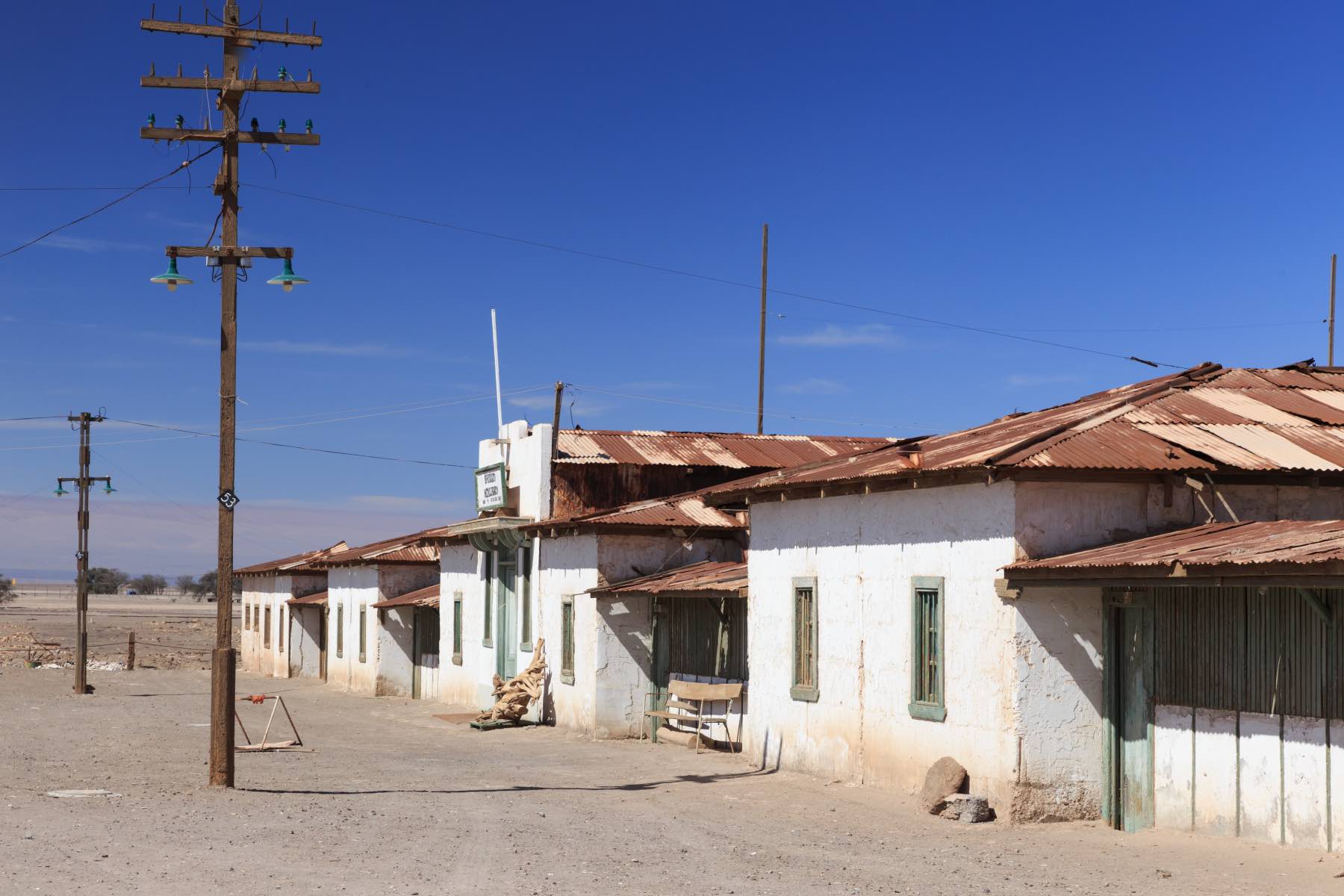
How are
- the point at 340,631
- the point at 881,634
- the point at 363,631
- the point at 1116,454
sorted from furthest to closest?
1. the point at 340,631
2. the point at 363,631
3. the point at 881,634
4. the point at 1116,454

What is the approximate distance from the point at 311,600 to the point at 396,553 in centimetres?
994

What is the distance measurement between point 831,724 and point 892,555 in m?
2.74

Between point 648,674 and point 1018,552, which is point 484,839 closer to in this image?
point 1018,552

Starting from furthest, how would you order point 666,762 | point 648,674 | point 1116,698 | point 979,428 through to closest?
point 648,674 → point 666,762 → point 979,428 → point 1116,698

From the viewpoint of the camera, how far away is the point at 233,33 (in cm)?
1675

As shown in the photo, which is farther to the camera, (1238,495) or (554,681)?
(554,681)

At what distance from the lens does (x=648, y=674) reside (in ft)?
84.1

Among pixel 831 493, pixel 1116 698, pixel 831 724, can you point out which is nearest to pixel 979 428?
pixel 831 493

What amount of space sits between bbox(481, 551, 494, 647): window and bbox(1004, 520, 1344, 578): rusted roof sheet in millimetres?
18858

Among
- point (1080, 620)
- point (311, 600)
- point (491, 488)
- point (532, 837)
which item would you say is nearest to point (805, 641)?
point (1080, 620)

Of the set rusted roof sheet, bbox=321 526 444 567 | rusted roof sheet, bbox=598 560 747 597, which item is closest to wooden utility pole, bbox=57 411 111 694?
rusted roof sheet, bbox=321 526 444 567

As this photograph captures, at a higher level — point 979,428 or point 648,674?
point 979,428

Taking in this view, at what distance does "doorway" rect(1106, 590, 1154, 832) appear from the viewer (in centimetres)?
1416

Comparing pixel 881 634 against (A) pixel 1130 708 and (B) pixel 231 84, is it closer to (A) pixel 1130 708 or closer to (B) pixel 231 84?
(A) pixel 1130 708
